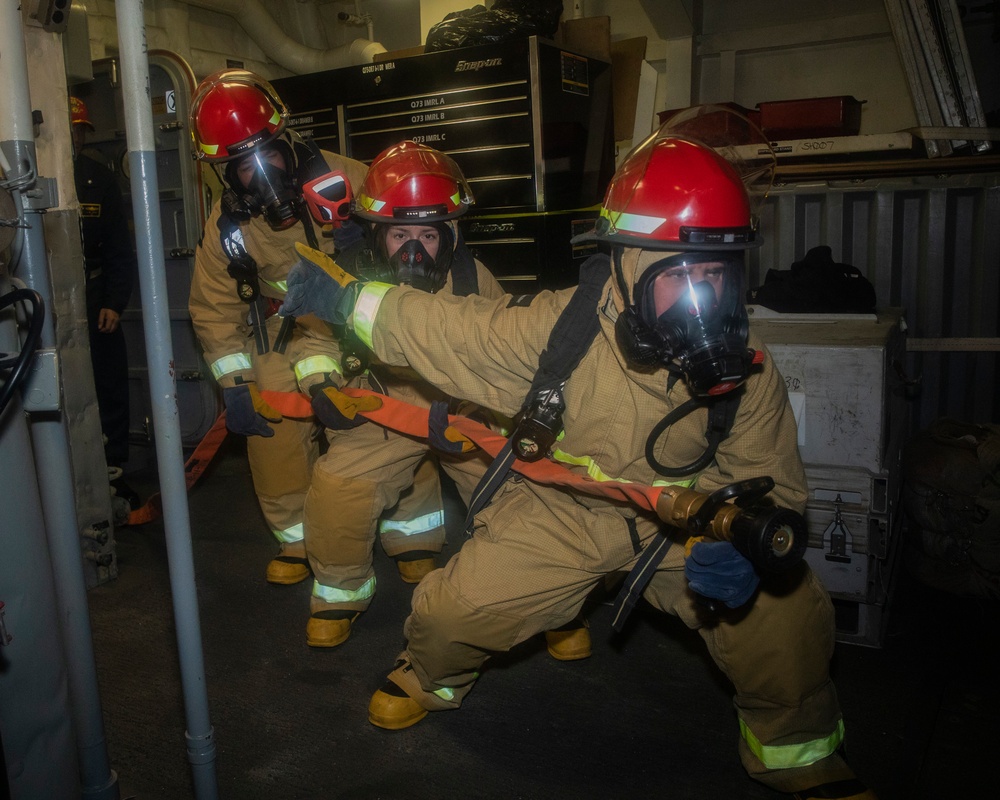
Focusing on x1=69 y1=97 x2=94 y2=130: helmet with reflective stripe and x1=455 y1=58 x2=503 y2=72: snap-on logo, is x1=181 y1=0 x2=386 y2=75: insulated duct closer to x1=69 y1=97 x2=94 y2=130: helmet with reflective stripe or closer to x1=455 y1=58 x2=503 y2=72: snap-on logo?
x1=69 y1=97 x2=94 y2=130: helmet with reflective stripe

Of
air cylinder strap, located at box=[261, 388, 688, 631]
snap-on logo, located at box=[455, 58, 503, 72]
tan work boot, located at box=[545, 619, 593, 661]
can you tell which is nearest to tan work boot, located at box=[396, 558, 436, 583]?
tan work boot, located at box=[545, 619, 593, 661]

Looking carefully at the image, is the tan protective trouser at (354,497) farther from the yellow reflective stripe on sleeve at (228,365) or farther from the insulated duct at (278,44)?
the insulated duct at (278,44)

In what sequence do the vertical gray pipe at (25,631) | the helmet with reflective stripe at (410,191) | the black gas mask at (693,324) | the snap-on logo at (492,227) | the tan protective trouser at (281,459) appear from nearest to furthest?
the vertical gray pipe at (25,631), the black gas mask at (693,324), the helmet with reflective stripe at (410,191), the tan protective trouser at (281,459), the snap-on logo at (492,227)

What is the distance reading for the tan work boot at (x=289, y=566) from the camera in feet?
11.9

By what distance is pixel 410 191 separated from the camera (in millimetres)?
2992

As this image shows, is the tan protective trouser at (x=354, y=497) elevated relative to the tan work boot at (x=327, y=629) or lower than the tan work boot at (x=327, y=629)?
elevated

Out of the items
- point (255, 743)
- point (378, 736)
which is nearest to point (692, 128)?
point (378, 736)

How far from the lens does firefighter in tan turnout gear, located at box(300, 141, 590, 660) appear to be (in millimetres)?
2980

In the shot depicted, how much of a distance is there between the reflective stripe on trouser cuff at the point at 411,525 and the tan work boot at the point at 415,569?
12 cm

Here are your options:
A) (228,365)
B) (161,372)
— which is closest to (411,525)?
(228,365)

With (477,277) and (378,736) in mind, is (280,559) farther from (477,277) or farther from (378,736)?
(477,277)

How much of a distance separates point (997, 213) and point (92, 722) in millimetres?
4416

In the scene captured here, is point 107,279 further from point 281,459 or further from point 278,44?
point 278,44

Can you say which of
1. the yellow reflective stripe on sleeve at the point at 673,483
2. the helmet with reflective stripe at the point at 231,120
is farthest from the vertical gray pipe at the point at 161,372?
the helmet with reflective stripe at the point at 231,120
